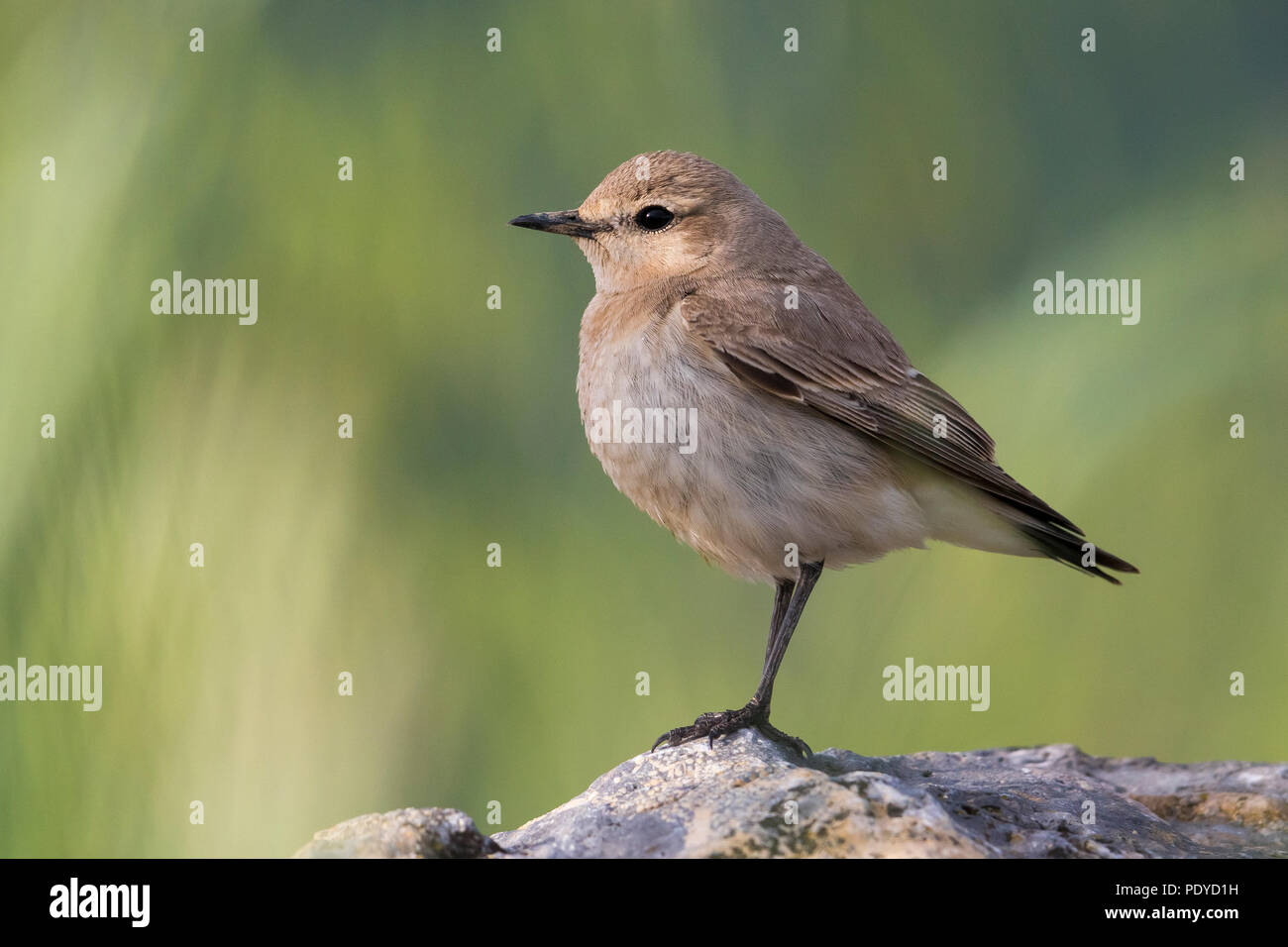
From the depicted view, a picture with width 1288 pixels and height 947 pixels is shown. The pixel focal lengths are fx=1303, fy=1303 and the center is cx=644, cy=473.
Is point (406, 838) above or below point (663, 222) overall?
below

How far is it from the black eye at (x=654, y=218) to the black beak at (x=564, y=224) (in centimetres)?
15

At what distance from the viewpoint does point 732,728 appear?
4.36 meters

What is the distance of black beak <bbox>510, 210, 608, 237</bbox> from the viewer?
5.09 metres

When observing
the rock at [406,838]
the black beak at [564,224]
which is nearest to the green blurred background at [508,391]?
the black beak at [564,224]

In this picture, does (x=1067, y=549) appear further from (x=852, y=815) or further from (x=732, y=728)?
(x=852, y=815)

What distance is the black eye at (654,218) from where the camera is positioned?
5.03m

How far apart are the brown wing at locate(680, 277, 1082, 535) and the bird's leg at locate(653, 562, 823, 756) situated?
593 millimetres

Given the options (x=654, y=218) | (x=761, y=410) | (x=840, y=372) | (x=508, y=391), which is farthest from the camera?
(x=508, y=391)

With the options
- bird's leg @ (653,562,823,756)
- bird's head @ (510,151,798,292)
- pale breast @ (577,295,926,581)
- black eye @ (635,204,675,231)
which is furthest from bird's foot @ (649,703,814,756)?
black eye @ (635,204,675,231)

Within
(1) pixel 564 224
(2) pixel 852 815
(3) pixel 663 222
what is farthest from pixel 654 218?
(2) pixel 852 815

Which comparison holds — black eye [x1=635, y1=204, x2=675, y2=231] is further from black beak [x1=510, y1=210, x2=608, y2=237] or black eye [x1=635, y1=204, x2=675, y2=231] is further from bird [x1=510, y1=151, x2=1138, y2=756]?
black beak [x1=510, y1=210, x2=608, y2=237]

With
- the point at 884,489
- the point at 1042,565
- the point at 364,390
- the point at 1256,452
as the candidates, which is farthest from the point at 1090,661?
the point at 364,390

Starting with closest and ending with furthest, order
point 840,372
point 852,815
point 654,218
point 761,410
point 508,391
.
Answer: point 852,815, point 761,410, point 840,372, point 654,218, point 508,391

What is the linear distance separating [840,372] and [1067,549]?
3.45 feet
